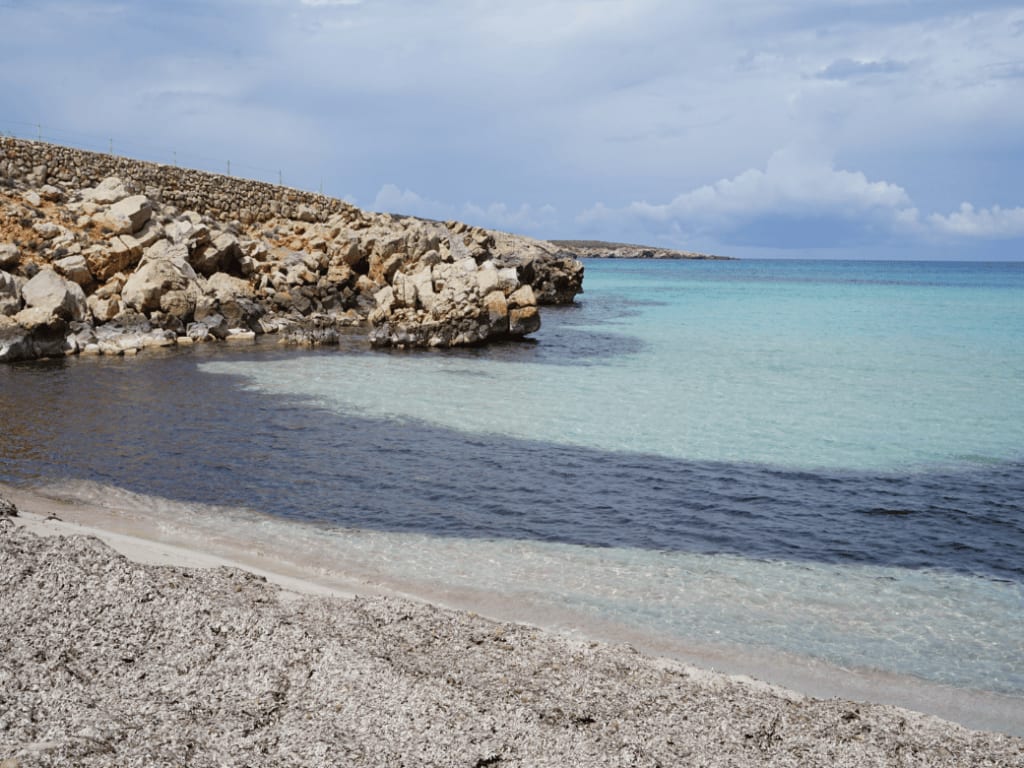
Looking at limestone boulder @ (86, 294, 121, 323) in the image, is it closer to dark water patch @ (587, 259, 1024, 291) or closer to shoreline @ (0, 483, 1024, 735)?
shoreline @ (0, 483, 1024, 735)

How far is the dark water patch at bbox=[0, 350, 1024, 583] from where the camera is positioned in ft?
36.0

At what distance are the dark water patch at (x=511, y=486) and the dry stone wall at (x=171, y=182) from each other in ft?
73.4

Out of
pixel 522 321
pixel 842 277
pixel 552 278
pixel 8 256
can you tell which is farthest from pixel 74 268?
pixel 842 277

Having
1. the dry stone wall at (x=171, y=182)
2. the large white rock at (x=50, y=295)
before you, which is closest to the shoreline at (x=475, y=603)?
the large white rock at (x=50, y=295)

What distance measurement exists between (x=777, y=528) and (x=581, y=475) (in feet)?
11.3

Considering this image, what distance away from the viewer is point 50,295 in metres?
25.1

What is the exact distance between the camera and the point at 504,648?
6.93 metres

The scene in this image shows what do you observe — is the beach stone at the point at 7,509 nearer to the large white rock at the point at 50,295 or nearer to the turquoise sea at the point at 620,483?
the turquoise sea at the point at 620,483

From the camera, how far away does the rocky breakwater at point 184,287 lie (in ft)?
84.7

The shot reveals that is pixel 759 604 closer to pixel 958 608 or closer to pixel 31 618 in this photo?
pixel 958 608

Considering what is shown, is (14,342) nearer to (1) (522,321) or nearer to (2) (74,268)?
(2) (74,268)

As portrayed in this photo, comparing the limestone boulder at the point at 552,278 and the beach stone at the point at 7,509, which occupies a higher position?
the limestone boulder at the point at 552,278

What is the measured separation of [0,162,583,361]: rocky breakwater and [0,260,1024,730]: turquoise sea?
2.66 meters

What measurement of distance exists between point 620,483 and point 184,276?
Answer: 22379mm
